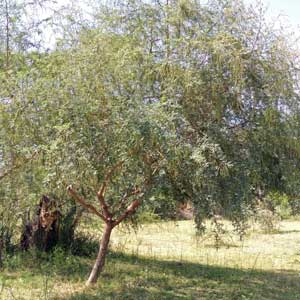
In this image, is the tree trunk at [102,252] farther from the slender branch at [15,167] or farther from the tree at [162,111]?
the slender branch at [15,167]

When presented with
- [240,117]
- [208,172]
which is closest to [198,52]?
[240,117]

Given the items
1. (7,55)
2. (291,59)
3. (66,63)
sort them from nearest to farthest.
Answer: (66,63)
(291,59)
(7,55)

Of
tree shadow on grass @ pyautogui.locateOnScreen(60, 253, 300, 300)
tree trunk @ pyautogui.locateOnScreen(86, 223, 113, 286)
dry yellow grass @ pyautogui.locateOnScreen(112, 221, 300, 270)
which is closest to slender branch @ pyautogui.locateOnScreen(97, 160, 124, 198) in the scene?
tree trunk @ pyautogui.locateOnScreen(86, 223, 113, 286)

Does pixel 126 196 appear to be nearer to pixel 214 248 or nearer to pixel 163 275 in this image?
pixel 163 275

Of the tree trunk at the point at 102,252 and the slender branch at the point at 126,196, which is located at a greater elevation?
the slender branch at the point at 126,196

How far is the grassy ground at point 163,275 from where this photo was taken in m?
8.29

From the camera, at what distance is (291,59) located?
7.56 metres

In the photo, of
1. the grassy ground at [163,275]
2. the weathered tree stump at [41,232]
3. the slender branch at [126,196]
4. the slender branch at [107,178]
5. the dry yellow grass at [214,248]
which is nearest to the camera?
the slender branch at [107,178]

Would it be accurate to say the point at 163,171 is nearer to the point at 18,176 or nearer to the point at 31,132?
the point at 31,132

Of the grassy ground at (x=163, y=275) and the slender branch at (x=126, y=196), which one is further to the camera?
the grassy ground at (x=163, y=275)

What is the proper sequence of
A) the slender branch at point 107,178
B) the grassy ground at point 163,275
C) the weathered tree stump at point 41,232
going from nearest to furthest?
the slender branch at point 107,178 < the grassy ground at point 163,275 < the weathered tree stump at point 41,232

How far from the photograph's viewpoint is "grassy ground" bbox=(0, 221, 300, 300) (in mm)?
8289

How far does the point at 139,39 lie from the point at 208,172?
2302mm

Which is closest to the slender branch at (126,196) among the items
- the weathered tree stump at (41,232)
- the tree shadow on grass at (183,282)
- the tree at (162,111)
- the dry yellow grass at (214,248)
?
the tree at (162,111)
